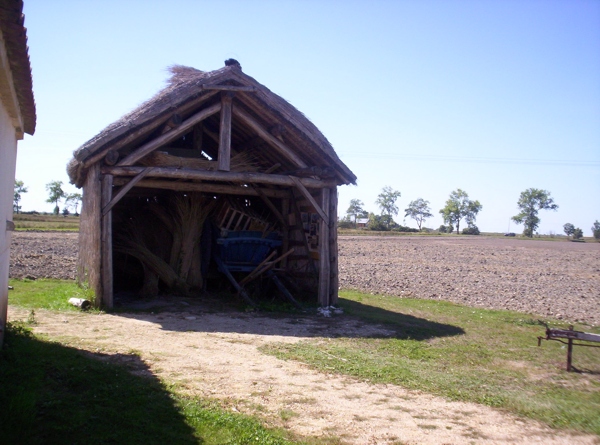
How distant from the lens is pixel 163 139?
35.1 feet

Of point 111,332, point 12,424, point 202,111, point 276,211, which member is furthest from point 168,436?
point 276,211

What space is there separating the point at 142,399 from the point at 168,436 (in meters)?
0.80

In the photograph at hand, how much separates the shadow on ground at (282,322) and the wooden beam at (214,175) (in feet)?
8.41

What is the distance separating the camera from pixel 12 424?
3.95 metres

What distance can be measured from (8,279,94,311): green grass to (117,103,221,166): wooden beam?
2594mm

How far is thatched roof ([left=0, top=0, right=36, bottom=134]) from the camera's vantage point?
12.9 ft

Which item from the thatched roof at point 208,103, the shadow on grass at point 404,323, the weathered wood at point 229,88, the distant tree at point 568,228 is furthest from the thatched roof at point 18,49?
the distant tree at point 568,228

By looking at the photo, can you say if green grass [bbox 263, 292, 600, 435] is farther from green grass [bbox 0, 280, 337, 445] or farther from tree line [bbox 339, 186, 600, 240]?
tree line [bbox 339, 186, 600, 240]

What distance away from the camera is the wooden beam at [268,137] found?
1143 cm

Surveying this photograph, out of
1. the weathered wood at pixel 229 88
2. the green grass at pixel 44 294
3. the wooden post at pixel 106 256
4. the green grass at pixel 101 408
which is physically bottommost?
the green grass at pixel 101 408

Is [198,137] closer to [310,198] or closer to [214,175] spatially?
[214,175]

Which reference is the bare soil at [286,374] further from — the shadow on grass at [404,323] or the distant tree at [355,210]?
the distant tree at [355,210]

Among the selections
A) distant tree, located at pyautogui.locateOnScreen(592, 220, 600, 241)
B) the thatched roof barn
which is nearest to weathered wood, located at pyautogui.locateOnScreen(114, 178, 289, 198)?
the thatched roof barn

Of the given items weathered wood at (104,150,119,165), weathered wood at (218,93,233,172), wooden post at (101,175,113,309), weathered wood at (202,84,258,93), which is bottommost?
wooden post at (101,175,113,309)
